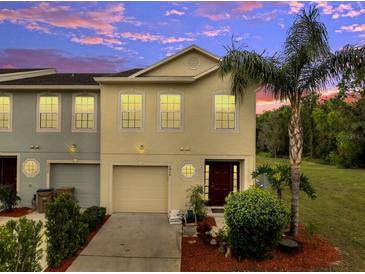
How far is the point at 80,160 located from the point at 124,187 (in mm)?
2423

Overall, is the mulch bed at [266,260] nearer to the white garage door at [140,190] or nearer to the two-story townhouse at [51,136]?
the white garage door at [140,190]

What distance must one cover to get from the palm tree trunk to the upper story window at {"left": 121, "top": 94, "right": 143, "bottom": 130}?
6362mm

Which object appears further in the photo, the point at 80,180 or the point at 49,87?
the point at 80,180

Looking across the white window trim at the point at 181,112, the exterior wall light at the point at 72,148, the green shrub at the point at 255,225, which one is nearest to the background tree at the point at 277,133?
the white window trim at the point at 181,112

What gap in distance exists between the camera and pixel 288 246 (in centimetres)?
763

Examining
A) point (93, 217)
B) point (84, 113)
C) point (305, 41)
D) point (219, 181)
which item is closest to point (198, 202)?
point (219, 181)

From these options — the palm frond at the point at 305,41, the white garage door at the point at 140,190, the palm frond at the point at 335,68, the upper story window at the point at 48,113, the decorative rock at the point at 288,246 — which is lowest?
the decorative rock at the point at 288,246

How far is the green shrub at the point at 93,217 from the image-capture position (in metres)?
9.57

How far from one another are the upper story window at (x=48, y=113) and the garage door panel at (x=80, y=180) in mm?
1834

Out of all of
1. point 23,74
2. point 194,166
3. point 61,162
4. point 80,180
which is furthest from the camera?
point 23,74

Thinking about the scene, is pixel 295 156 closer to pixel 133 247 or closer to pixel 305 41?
pixel 305 41

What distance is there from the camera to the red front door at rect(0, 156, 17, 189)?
44.9 ft

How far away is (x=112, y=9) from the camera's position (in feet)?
42.5

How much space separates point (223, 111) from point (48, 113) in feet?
26.3
